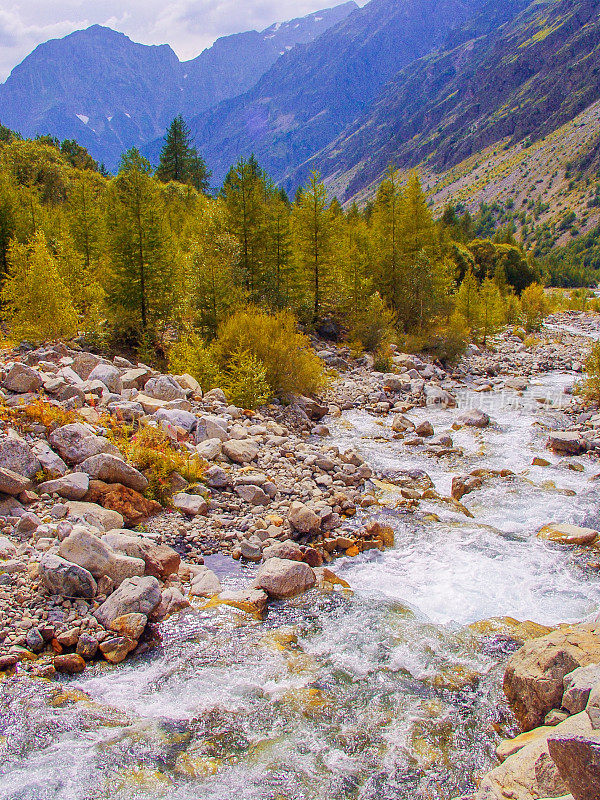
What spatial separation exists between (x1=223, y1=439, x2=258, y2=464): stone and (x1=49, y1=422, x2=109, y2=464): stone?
2.96 meters

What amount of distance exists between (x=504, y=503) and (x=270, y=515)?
525 centimetres

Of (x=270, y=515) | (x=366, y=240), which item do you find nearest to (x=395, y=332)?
(x=366, y=240)

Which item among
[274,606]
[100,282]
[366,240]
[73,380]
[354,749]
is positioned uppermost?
[366,240]

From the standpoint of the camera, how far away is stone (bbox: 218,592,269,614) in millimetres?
7148

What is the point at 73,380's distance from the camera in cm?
1173

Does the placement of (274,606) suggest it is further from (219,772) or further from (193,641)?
(219,772)

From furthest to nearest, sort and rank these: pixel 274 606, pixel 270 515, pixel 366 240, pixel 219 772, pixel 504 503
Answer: pixel 366 240, pixel 504 503, pixel 270 515, pixel 274 606, pixel 219 772

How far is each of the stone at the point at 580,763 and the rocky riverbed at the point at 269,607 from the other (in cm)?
3

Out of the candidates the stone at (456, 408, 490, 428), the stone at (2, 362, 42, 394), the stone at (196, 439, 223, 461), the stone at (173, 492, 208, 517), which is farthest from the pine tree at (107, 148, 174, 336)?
the stone at (456, 408, 490, 428)

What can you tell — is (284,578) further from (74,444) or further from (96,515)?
(74,444)

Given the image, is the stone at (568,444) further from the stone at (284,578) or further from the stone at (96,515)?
the stone at (96,515)

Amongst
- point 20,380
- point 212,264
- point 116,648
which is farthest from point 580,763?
point 212,264

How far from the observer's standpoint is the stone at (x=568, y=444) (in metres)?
14.1

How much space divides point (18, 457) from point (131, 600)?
12.0 feet
